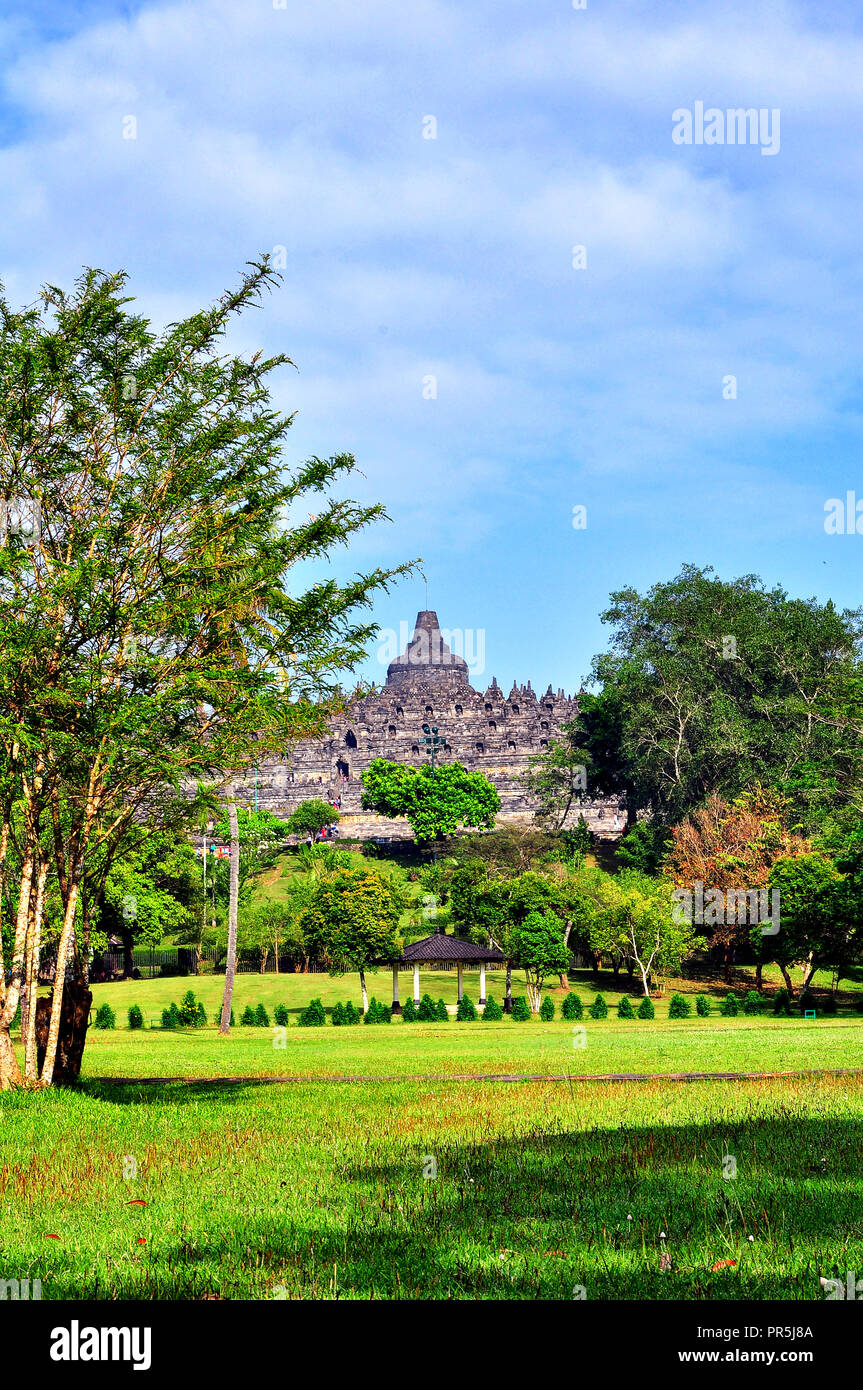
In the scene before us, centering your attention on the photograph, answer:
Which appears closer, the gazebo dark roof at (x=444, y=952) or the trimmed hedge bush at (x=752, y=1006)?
the gazebo dark roof at (x=444, y=952)

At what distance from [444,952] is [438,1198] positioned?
32.3 metres

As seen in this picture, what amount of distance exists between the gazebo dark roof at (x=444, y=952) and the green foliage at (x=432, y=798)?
48.7 meters

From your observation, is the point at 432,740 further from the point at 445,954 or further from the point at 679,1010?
the point at 445,954

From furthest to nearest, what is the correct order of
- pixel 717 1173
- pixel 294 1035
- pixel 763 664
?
pixel 763 664, pixel 294 1035, pixel 717 1173

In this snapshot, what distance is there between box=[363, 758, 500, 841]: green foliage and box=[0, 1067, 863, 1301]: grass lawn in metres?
76.4

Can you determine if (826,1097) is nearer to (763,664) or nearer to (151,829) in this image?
(151,829)

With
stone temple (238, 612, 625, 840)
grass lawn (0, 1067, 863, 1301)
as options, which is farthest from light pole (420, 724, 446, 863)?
grass lawn (0, 1067, 863, 1301)

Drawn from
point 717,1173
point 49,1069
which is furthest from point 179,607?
point 717,1173

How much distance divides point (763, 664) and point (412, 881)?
29082 mm

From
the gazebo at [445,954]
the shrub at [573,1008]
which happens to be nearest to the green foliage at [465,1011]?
the gazebo at [445,954]

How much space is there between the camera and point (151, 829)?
15.9 m

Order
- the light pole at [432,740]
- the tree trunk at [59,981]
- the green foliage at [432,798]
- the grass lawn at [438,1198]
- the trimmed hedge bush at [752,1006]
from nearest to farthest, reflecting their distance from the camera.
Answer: the grass lawn at [438,1198] < the tree trunk at [59,981] < the trimmed hedge bush at [752,1006] < the green foliage at [432,798] < the light pole at [432,740]

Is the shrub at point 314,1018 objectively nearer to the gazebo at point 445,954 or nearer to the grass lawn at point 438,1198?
the gazebo at point 445,954

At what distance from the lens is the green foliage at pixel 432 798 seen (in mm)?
88812
